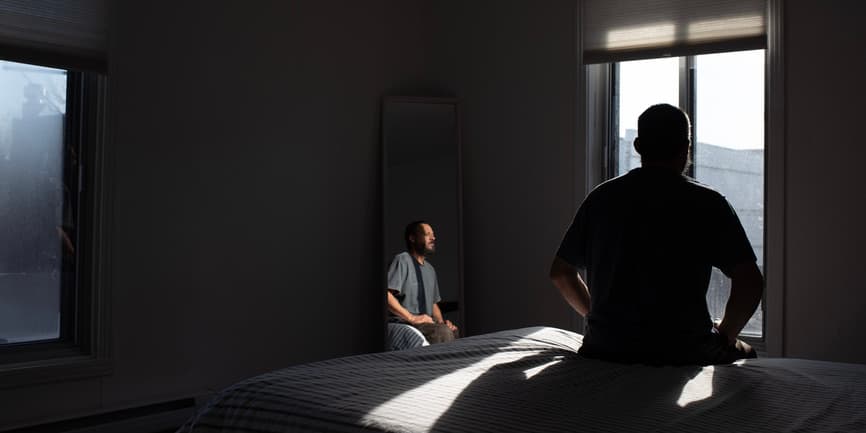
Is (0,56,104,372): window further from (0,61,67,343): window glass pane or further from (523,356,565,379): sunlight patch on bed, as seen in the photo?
(523,356,565,379): sunlight patch on bed

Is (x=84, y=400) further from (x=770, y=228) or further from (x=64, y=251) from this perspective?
(x=770, y=228)

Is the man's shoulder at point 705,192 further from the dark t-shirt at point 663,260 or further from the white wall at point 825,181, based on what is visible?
the white wall at point 825,181

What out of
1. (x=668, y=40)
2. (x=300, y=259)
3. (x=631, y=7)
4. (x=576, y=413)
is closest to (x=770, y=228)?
(x=668, y=40)

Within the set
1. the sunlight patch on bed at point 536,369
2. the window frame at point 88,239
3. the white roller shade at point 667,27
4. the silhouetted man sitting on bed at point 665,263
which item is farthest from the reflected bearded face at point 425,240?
the sunlight patch on bed at point 536,369

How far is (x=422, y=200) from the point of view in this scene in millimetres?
4668

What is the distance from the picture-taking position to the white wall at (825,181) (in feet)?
12.0

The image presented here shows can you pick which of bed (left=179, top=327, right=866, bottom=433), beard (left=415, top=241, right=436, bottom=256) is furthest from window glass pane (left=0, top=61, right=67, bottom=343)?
bed (left=179, top=327, right=866, bottom=433)

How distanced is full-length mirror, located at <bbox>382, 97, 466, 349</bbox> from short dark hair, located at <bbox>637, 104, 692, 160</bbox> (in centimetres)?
254

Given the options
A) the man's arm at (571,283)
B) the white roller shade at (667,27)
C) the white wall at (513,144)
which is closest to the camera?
the man's arm at (571,283)

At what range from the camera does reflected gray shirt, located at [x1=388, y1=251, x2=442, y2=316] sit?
4578mm

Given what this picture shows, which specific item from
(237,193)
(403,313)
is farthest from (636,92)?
(237,193)

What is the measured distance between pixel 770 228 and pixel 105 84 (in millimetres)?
3000

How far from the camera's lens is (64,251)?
3525 mm

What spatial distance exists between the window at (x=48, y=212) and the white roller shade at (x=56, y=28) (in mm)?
104
